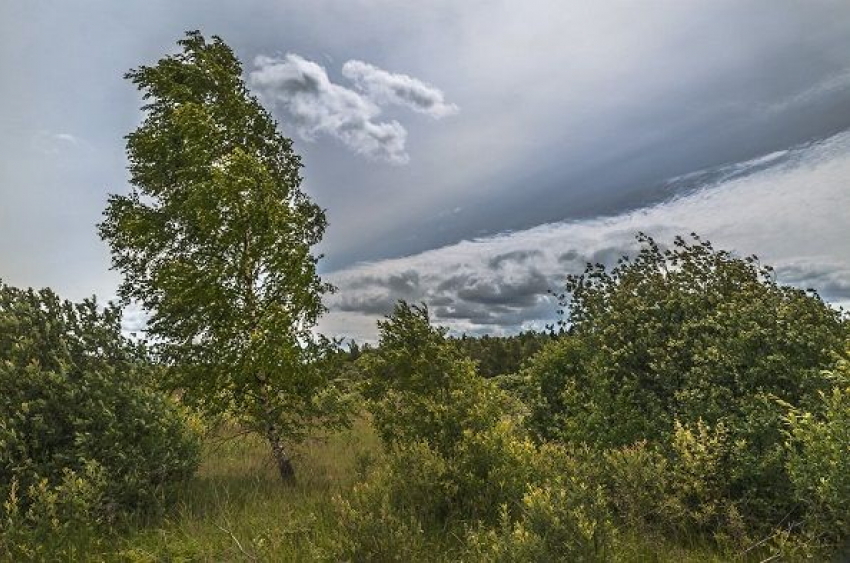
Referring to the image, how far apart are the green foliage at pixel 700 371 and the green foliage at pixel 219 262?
530cm

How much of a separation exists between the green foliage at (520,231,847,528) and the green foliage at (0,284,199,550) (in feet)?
25.3

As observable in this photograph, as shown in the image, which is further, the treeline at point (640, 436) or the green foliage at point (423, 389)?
the green foliage at point (423, 389)

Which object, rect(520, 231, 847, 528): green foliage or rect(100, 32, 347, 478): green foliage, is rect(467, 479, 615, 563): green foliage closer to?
rect(520, 231, 847, 528): green foliage

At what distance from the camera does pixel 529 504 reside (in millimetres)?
5867

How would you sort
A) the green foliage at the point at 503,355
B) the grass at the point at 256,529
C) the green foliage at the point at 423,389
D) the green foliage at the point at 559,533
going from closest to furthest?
the green foliage at the point at 559,533 → the grass at the point at 256,529 → the green foliage at the point at 423,389 → the green foliage at the point at 503,355

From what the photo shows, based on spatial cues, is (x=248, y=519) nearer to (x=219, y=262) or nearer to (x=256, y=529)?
(x=256, y=529)

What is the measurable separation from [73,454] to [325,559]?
4701 millimetres

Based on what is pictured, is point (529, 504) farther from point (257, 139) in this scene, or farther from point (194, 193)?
point (257, 139)

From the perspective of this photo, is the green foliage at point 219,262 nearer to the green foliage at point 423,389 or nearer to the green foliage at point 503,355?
the green foliage at point 423,389

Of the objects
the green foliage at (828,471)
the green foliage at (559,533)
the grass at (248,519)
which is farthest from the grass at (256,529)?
the green foliage at (828,471)

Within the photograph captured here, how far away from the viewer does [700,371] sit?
9.75 metres

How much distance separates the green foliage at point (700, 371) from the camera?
8.57m

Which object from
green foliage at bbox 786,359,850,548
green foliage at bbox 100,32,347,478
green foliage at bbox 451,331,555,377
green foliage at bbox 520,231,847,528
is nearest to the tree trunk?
green foliage at bbox 100,32,347,478

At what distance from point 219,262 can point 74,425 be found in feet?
12.6
